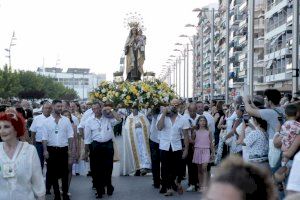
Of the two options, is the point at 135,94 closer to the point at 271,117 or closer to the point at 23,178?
the point at 271,117

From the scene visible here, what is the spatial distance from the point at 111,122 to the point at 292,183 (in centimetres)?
910

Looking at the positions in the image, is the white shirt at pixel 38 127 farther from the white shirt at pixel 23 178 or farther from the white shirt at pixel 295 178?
the white shirt at pixel 295 178

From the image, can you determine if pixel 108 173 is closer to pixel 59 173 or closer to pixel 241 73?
pixel 59 173

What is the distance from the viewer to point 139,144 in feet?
59.5

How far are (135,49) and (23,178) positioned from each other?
19.2 metres

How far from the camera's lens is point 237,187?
2500 millimetres

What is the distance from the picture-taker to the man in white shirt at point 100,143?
45.9 ft

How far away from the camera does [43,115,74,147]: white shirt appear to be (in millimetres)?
12648

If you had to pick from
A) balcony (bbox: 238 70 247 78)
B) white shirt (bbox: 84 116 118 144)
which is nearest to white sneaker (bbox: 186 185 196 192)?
white shirt (bbox: 84 116 118 144)

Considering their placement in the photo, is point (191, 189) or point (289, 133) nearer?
point (289, 133)

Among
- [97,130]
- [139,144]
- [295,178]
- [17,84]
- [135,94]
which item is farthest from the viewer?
[17,84]

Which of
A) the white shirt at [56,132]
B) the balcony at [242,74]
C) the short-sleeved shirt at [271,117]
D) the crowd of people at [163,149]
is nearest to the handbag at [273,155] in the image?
the crowd of people at [163,149]

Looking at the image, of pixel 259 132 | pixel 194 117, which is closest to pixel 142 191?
pixel 194 117

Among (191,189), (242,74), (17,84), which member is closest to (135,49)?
(191,189)
